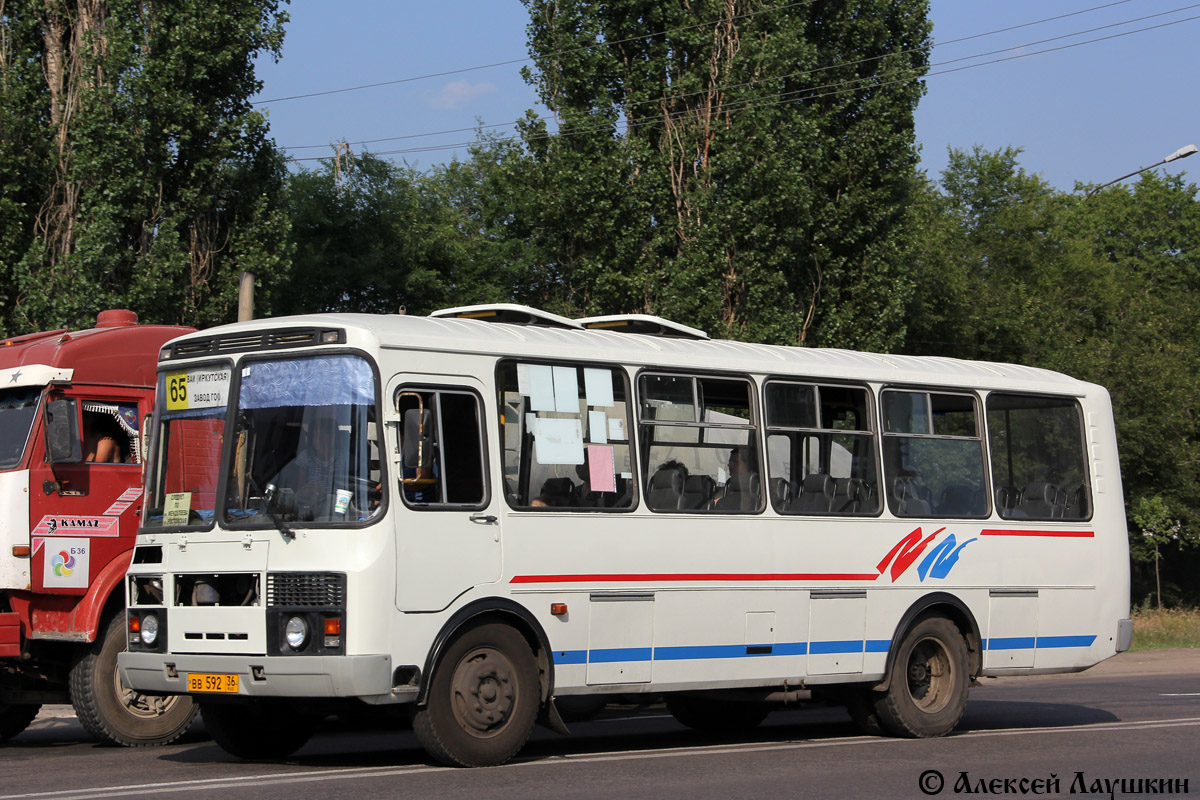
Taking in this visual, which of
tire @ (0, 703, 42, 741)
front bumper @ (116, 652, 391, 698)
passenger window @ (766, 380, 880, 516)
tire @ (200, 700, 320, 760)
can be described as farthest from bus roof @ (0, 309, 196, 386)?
passenger window @ (766, 380, 880, 516)

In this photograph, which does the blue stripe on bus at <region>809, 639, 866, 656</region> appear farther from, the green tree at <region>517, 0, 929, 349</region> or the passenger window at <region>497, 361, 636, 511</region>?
the green tree at <region>517, 0, 929, 349</region>

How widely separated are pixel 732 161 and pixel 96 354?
18.7m

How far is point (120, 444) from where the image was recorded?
12578 mm

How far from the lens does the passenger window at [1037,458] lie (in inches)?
533

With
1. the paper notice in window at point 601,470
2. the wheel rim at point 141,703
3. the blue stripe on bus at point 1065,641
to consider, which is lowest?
the wheel rim at point 141,703

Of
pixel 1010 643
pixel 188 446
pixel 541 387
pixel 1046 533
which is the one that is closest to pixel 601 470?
pixel 541 387

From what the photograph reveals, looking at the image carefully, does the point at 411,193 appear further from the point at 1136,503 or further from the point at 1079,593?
the point at 1079,593

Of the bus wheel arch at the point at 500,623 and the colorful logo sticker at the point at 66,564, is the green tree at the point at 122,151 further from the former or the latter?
the bus wheel arch at the point at 500,623

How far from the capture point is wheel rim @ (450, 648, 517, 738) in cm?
952

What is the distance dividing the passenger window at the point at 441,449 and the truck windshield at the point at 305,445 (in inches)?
10.3

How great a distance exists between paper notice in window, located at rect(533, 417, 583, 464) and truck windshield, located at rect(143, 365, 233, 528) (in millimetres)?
2190

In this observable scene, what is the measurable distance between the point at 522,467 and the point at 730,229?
2019 cm

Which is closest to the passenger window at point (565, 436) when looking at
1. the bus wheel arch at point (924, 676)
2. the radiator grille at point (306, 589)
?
the radiator grille at point (306, 589)

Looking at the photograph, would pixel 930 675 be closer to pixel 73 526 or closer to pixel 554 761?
pixel 554 761
